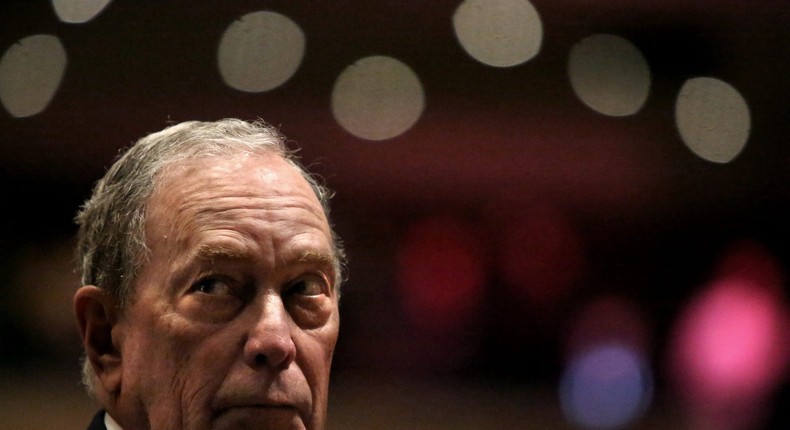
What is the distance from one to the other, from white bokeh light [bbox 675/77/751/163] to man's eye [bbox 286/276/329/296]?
1349mm

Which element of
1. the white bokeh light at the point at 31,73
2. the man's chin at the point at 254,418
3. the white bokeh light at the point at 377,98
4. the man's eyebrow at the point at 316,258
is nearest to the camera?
the man's chin at the point at 254,418

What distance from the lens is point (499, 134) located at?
8.63ft

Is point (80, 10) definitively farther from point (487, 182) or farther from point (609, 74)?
point (609, 74)

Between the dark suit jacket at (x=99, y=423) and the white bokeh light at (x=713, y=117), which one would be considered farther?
the white bokeh light at (x=713, y=117)

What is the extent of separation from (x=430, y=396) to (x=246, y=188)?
1.17 m

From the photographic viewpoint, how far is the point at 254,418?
152 cm

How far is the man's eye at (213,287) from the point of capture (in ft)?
5.18

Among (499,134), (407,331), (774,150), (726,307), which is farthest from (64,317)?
(774,150)

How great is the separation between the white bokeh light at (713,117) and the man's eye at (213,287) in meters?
1.53

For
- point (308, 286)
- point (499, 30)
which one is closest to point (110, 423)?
point (308, 286)

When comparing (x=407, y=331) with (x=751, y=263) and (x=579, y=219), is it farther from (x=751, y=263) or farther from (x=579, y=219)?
(x=751, y=263)

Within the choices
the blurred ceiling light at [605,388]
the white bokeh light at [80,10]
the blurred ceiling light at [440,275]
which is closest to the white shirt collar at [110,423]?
the blurred ceiling light at [440,275]

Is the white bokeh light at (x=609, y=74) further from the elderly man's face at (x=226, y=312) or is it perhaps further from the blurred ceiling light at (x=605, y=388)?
the elderly man's face at (x=226, y=312)

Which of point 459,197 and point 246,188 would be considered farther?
point 459,197
